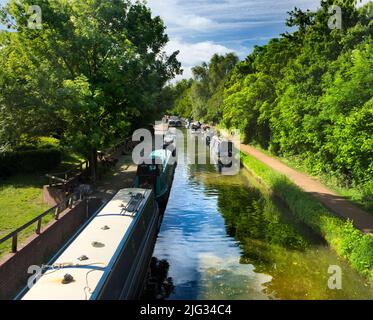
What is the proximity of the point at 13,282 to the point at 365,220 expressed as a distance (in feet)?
51.5

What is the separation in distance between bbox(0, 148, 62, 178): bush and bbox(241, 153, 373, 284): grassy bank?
15467 mm

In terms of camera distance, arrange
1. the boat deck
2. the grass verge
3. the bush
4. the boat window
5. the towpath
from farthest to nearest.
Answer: the bush < the boat window < the towpath < the grass verge < the boat deck

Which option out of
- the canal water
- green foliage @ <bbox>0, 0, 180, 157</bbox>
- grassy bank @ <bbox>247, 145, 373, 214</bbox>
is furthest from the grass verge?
grassy bank @ <bbox>247, 145, 373, 214</bbox>

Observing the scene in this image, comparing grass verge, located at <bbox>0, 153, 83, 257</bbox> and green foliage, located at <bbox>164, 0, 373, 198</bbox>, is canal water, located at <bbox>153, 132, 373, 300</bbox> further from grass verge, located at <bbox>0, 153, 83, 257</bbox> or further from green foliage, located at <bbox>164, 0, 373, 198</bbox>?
grass verge, located at <bbox>0, 153, 83, 257</bbox>

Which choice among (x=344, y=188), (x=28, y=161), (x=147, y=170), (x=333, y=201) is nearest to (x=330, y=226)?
(x=333, y=201)

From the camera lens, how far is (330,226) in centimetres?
1827

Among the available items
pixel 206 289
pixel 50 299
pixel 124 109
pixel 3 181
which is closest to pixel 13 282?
pixel 50 299

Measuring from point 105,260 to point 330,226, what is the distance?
1127cm

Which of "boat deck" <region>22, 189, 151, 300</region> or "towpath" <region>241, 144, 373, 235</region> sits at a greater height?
"boat deck" <region>22, 189, 151, 300</region>

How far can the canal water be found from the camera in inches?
590

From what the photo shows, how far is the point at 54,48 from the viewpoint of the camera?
23.3 meters

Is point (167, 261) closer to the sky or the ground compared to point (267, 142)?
closer to the ground

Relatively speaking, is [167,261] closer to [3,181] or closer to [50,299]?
[50,299]

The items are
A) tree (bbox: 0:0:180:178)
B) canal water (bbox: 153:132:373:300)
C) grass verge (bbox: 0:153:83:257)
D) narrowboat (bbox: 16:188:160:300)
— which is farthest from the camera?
tree (bbox: 0:0:180:178)
